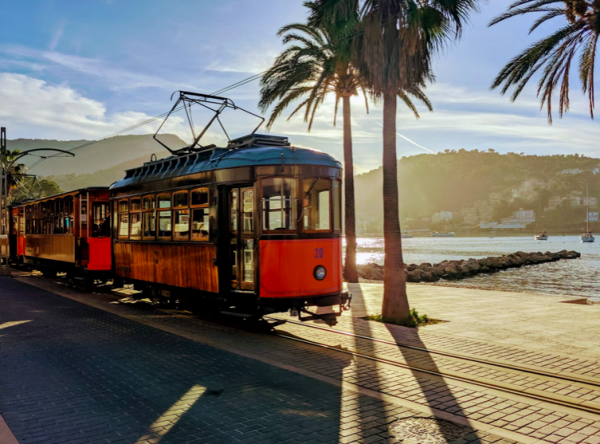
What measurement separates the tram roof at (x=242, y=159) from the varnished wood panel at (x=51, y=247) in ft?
28.0

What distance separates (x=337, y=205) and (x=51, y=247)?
51.9ft

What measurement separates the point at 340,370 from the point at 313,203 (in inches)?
144

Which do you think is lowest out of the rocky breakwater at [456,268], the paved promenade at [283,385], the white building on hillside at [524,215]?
the rocky breakwater at [456,268]

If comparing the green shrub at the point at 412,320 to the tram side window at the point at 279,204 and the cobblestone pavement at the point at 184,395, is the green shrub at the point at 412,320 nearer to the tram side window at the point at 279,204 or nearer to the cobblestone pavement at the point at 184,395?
the cobblestone pavement at the point at 184,395

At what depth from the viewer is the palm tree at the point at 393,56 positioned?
11.4m

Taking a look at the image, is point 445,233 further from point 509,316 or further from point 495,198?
point 509,316

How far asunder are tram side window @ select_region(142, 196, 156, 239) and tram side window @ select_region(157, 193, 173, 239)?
14.8 inches

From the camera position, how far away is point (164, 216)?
12.8m

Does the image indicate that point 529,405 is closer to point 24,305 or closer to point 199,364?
point 199,364

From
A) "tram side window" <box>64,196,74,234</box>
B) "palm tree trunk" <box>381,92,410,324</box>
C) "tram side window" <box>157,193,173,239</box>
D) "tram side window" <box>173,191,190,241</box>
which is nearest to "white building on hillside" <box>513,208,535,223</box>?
"tram side window" <box>64,196,74,234</box>

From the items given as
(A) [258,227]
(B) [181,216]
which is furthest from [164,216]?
(A) [258,227]

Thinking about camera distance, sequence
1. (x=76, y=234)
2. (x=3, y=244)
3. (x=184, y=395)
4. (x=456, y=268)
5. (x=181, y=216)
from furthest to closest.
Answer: (x=456, y=268), (x=3, y=244), (x=76, y=234), (x=181, y=216), (x=184, y=395)

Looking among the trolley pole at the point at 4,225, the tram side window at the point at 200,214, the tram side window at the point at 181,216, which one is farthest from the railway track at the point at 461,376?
the trolley pole at the point at 4,225

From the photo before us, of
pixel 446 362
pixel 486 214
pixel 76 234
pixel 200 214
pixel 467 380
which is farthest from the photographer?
pixel 486 214
